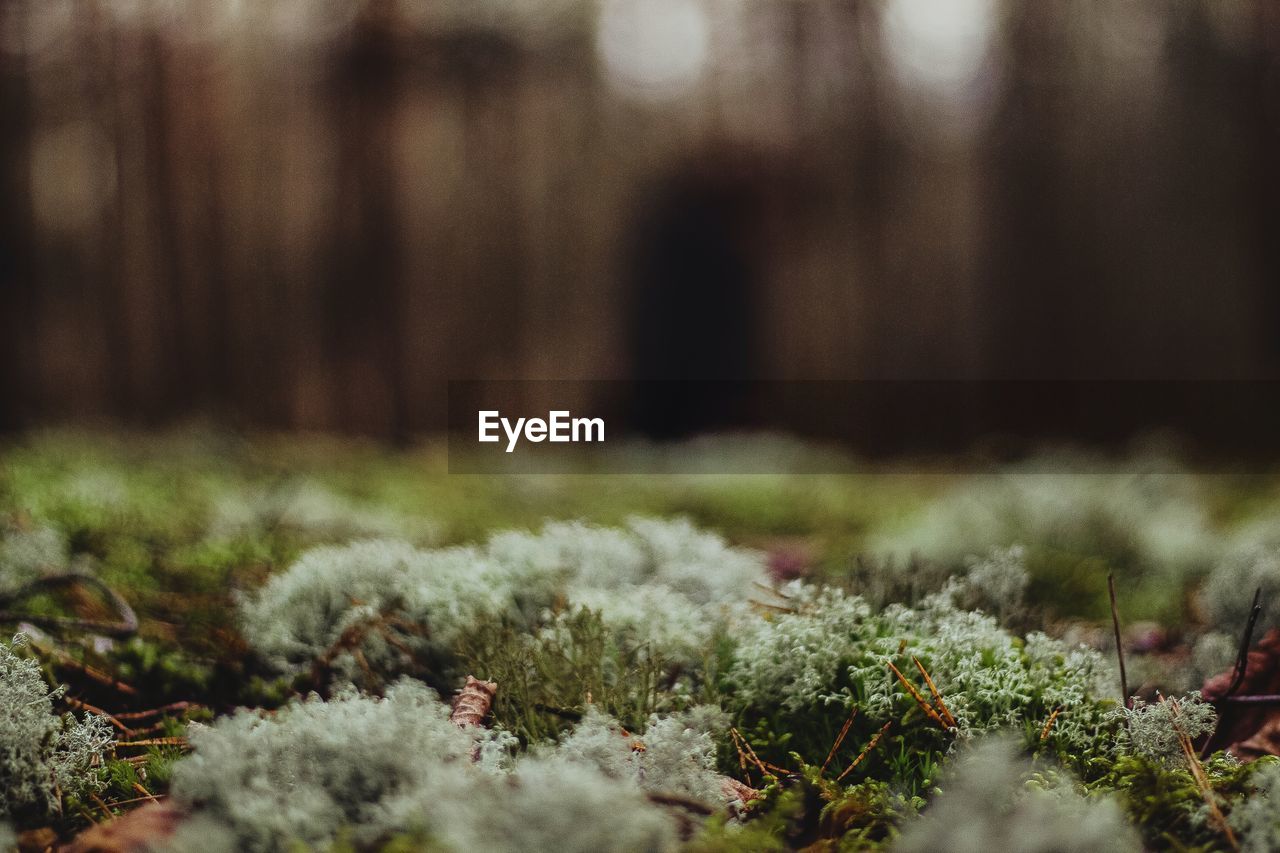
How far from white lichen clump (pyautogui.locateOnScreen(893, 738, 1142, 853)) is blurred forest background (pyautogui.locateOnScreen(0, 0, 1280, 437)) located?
6237mm

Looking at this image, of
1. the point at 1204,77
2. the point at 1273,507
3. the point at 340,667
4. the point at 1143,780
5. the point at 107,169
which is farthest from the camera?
the point at 107,169

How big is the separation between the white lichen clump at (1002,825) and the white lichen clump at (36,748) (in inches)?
40.0

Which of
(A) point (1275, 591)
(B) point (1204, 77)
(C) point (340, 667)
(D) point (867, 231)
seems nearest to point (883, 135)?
(D) point (867, 231)

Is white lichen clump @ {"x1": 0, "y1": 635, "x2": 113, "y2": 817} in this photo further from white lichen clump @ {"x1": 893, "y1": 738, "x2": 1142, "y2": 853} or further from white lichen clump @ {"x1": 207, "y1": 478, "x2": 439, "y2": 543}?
white lichen clump @ {"x1": 207, "y1": 478, "x2": 439, "y2": 543}

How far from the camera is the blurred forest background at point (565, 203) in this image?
6754 millimetres

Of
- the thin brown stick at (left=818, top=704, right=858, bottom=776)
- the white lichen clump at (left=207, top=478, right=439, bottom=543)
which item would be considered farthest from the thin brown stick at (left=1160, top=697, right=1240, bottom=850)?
the white lichen clump at (left=207, top=478, right=439, bottom=543)

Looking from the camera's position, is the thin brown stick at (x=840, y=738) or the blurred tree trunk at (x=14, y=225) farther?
the blurred tree trunk at (x=14, y=225)

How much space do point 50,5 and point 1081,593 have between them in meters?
7.85

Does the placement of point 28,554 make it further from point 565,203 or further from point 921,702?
point 565,203

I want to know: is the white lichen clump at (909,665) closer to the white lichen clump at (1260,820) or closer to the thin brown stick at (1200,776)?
the thin brown stick at (1200,776)

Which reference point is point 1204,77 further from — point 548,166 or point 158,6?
point 158,6

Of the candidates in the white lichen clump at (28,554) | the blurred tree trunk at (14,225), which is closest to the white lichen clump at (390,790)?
the white lichen clump at (28,554)

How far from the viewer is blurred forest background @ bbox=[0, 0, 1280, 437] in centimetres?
675

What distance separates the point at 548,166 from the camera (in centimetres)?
713
